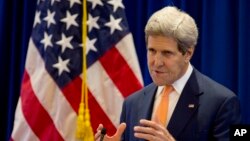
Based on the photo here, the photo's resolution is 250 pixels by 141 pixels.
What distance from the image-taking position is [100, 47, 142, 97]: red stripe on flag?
2.41m

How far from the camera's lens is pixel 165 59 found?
160 cm

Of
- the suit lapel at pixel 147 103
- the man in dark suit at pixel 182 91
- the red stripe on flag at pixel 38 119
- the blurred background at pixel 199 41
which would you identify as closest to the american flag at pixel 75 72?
the red stripe on flag at pixel 38 119

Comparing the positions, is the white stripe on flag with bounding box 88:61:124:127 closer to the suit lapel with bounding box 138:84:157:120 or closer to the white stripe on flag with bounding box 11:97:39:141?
the white stripe on flag with bounding box 11:97:39:141

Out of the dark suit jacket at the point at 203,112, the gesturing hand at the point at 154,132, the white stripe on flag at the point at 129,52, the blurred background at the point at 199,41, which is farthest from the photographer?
the white stripe on flag at the point at 129,52

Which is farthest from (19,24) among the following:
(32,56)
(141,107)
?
(141,107)

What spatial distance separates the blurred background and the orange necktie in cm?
74

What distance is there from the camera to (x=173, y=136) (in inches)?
61.4

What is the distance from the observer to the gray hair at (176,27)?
155 cm

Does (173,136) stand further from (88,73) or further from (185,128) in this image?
(88,73)

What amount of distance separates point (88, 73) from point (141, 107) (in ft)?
2.45

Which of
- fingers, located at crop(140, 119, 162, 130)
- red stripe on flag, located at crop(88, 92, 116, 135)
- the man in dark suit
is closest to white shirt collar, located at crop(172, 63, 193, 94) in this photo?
the man in dark suit

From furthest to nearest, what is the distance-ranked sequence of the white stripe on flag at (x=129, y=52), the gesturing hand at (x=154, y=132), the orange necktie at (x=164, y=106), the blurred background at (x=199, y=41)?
the white stripe on flag at (x=129, y=52) < the blurred background at (x=199, y=41) < the orange necktie at (x=164, y=106) < the gesturing hand at (x=154, y=132)

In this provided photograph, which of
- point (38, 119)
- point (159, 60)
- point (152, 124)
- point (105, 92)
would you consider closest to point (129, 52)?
point (105, 92)

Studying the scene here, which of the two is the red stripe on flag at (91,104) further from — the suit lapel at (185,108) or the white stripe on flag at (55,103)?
the suit lapel at (185,108)
